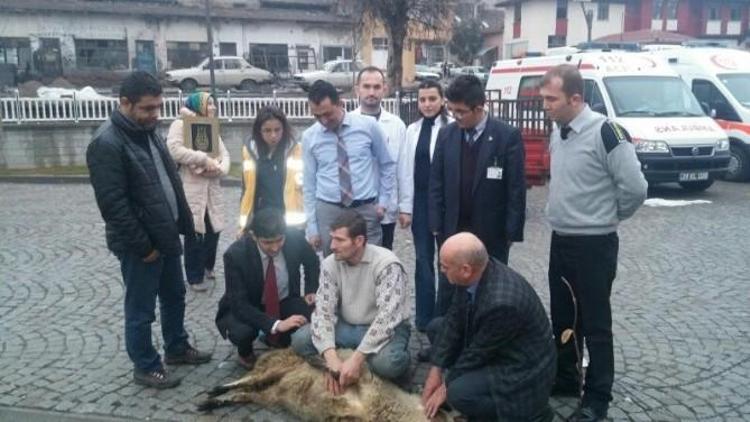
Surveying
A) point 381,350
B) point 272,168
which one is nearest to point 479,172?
point 381,350

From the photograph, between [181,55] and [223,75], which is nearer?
[223,75]

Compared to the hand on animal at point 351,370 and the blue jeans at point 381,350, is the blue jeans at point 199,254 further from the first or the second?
the hand on animal at point 351,370

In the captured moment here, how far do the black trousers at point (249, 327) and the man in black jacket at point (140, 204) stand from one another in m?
0.48

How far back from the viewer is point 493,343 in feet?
11.6

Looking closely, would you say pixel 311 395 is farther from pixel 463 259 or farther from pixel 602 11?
pixel 602 11

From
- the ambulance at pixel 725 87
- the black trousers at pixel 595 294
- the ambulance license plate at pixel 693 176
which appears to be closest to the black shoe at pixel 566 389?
the black trousers at pixel 595 294

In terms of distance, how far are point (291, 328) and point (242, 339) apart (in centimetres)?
35

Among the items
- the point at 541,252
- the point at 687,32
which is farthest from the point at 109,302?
the point at 687,32

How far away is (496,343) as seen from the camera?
352cm

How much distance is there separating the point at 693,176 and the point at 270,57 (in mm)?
32409

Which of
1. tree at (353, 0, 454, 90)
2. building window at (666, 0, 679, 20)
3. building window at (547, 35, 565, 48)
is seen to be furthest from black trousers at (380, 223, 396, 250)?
building window at (666, 0, 679, 20)

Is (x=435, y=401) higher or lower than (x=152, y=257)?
lower

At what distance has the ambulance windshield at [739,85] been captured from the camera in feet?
43.0

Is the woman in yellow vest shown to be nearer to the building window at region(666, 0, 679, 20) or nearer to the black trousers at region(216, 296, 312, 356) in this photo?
the black trousers at region(216, 296, 312, 356)
